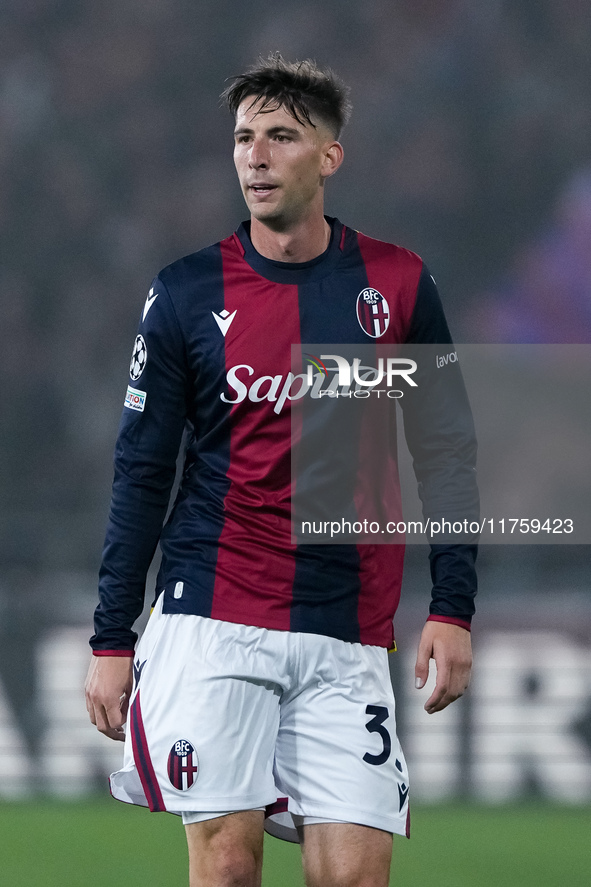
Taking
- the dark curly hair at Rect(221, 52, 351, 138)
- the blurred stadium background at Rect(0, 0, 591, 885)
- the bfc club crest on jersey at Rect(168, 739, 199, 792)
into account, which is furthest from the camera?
the blurred stadium background at Rect(0, 0, 591, 885)

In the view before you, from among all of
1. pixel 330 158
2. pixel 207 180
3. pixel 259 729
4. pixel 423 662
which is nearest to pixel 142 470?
pixel 259 729

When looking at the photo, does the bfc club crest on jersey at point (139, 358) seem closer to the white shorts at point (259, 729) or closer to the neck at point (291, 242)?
the neck at point (291, 242)

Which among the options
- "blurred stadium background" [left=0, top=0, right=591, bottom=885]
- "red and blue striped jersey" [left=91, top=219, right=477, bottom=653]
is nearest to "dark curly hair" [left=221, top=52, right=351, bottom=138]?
"red and blue striped jersey" [left=91, top=219, right=477, bottom=653]

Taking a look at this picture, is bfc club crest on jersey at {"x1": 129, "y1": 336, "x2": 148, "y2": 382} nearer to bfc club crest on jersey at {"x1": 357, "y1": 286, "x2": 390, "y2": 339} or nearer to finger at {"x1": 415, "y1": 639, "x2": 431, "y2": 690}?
bfc club crest on jersey at {"x1": 357, "y1": 286, "x2": 390, "y2": 339}

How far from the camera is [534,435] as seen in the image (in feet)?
21.4

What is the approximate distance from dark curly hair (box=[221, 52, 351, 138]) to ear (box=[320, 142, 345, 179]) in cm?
3

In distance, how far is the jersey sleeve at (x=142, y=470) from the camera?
7.61 ft

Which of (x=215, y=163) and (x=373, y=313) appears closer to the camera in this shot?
(x=373, y=313)

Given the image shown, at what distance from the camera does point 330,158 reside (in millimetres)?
2498

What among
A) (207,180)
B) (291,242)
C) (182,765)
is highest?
(207,180)

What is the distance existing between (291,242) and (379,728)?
0.95 metres

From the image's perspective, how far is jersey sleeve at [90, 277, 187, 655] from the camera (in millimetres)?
2320

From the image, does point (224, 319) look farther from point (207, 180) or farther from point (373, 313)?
point (207, 180)

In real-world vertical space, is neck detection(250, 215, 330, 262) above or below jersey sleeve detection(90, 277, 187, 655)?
above
